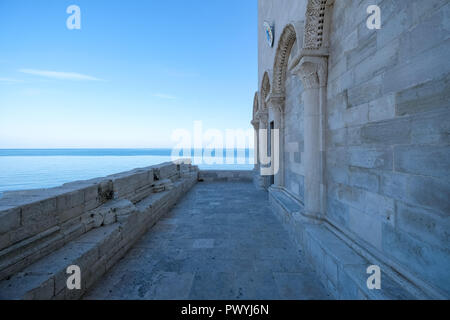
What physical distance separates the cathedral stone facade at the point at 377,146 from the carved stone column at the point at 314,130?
16mm

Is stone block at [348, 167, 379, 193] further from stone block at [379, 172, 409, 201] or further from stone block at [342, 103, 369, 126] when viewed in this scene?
stone block at [342, 103, 369, 126]

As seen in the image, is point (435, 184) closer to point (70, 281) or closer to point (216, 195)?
point (70, 281)

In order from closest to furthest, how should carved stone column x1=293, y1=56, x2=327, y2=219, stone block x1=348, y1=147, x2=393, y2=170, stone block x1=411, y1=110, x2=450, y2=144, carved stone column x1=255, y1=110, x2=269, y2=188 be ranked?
stone block x1=411, y1=110, x2=450, y2=144 < stone block x1=348, y1=147, x2=393, y2=170 < carved stone column x1=293, y1=56, x2=327, y2=219 < carved stone column x1=255, y1=110, x2=269, y2=188

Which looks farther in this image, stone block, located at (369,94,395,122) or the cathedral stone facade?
stone block, located at (369,94,395,122)

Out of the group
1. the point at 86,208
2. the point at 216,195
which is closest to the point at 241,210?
the point at 216,195

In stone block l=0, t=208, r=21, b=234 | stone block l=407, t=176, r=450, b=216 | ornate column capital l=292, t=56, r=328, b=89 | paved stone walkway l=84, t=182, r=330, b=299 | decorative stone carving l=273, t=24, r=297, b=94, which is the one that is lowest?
paved stone walkway l=84, t=182, r=330, b=299

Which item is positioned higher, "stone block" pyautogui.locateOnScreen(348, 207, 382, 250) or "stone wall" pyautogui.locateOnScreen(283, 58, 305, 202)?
"stone wall" pyautogui.locateOnScreen(283, 58, 305, 202)

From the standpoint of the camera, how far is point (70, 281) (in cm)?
221

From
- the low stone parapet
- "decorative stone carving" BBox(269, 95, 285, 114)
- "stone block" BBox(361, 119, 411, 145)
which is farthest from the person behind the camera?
the low stone parapet

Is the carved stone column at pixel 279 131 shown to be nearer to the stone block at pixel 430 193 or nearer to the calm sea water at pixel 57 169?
the stone block at pixel 430 193

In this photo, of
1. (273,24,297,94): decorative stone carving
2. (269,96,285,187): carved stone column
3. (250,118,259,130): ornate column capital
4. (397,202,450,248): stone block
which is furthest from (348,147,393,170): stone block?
(250,118,259,130): ornate column capital

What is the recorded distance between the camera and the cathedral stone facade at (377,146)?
163cm

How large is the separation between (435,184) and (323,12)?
9.94ft

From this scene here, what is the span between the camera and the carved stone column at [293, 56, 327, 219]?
3.39 m
